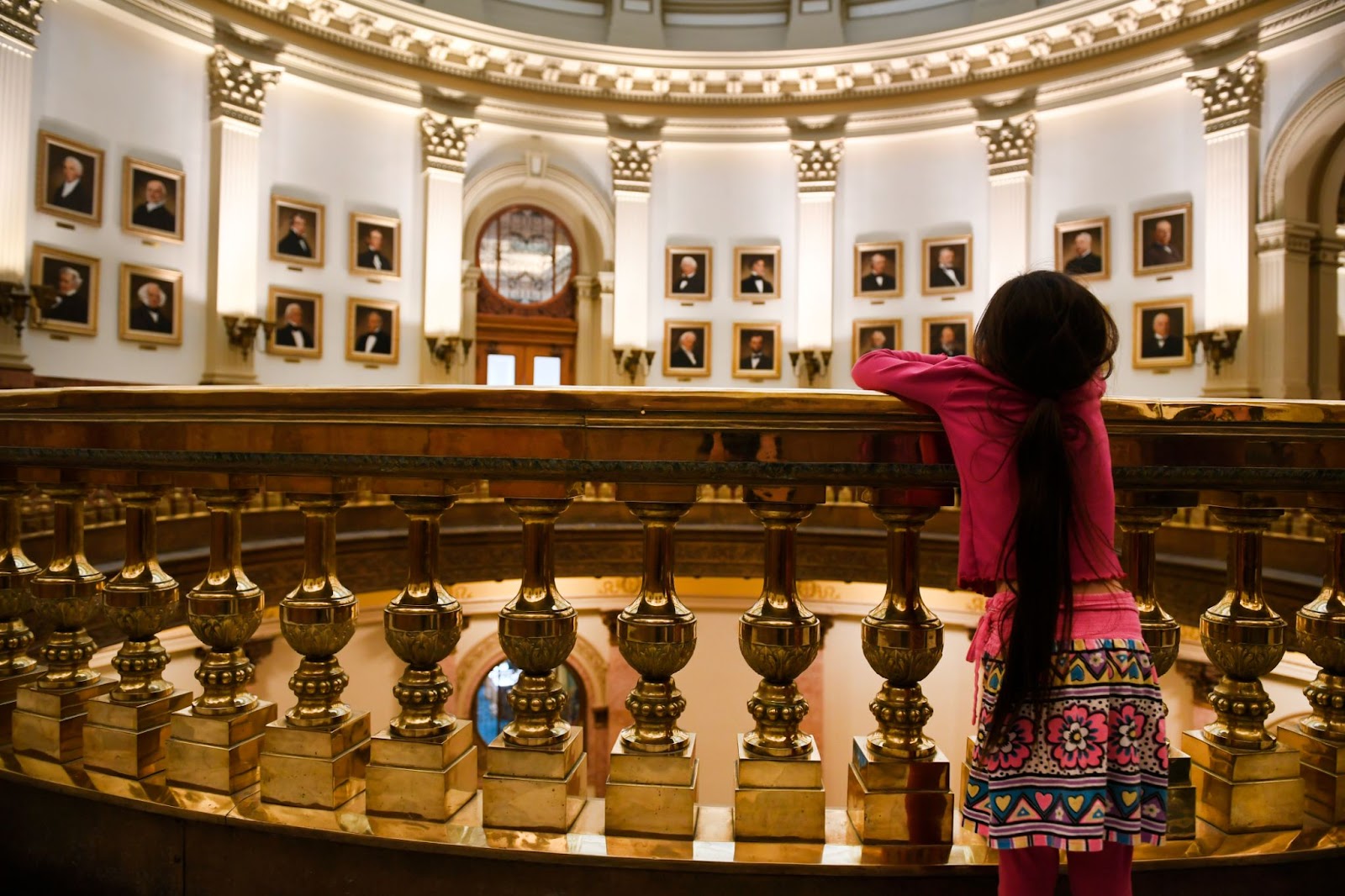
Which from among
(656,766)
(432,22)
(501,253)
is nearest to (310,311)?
(501,253)

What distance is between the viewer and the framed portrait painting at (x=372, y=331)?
1395cm

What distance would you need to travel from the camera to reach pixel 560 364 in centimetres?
1658

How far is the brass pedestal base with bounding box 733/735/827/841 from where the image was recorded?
1.53 metres

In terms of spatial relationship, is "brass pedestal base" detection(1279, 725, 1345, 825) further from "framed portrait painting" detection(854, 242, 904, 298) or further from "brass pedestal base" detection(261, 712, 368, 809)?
"framed portrait painting" detection(854, 242, 904, 298)

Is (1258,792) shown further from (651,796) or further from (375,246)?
(375,246)

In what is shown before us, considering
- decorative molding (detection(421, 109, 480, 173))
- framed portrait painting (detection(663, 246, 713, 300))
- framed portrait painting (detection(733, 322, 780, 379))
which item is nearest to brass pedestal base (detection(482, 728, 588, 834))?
framed portrait painting (detection(733, 322, 780, 379))

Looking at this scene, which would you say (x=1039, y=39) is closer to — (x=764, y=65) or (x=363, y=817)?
(x=764, y=65)

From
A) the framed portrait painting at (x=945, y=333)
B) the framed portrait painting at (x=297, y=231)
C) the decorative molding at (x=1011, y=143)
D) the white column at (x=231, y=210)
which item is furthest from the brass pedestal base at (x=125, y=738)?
the decorative molding at (x=1011, y=143)

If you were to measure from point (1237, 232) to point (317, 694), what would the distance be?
47.6 feet

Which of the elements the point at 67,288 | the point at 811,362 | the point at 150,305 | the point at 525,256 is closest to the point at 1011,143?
the point at 811,362

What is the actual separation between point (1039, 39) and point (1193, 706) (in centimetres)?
1064

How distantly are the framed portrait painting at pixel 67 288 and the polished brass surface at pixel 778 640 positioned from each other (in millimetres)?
12144

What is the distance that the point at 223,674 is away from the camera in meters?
1.75

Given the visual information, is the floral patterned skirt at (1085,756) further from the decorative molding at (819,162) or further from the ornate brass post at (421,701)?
the decorative molding at (819,162)
